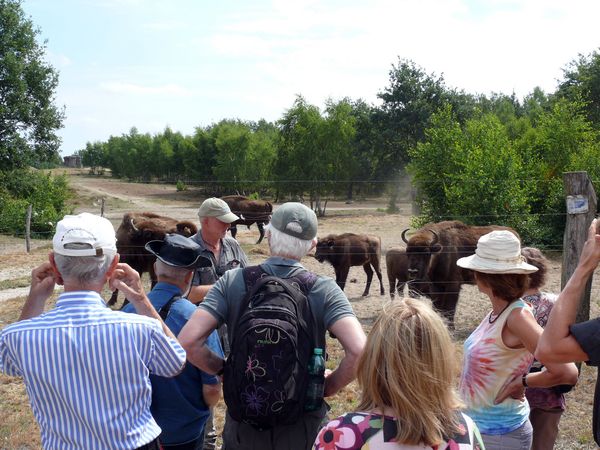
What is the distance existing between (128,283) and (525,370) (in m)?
2.05

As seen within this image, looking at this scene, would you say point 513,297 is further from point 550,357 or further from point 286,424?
point 286,424

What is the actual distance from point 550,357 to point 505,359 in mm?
584

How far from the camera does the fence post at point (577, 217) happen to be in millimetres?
6598

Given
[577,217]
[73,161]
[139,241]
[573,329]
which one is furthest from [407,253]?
[73,161]

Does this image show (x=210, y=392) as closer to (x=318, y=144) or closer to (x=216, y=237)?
(x=216, y=237)

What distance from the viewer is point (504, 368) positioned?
9.73 ft

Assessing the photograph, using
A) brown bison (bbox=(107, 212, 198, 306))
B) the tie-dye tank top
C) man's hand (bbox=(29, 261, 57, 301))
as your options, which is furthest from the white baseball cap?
brown bison (bbox=(107, 212, 198, 306))

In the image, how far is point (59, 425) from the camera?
2.20m

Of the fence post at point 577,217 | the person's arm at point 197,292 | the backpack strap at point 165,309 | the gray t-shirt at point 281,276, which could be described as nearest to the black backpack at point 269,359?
the gray t-shirt at point 281,276

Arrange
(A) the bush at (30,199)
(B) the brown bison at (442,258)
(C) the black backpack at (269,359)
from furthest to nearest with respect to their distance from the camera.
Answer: (A) the bush at (30,199)
(B) the brown bison at (442,258)
(C) the black backpack at (269,359)

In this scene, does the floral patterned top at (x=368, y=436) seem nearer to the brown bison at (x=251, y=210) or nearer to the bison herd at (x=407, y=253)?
the bison herd at (x=407, y=253)

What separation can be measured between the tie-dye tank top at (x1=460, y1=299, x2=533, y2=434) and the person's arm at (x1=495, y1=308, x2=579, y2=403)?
0.10 ft

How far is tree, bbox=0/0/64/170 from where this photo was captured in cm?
2806

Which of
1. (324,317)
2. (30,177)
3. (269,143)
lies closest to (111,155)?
(269,143)
